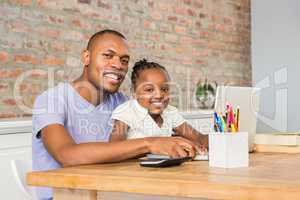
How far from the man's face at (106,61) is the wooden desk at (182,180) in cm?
57

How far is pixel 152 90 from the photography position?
2.27 m

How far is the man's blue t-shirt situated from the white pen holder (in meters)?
0.60

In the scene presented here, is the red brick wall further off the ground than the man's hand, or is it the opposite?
the red brick wall

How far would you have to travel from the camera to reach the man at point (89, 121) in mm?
1599

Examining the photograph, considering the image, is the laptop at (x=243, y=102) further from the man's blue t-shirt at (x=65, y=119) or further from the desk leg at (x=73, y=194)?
the desk leg at (x=73, y=194)

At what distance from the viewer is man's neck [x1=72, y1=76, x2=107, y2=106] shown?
6.66ft

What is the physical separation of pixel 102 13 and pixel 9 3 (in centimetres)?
93

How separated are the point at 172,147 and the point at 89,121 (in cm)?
52

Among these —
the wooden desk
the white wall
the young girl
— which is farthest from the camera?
the white wall

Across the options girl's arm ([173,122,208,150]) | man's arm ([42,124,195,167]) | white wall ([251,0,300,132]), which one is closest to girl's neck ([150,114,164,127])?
girl's arm ([173,122,208,150])

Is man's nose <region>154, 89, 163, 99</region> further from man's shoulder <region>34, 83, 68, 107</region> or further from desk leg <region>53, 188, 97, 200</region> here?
desk leg <region>53, 188, 97, 200</region>

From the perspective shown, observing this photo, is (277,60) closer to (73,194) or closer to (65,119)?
(65,119)

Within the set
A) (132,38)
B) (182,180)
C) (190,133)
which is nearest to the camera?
(182,180)

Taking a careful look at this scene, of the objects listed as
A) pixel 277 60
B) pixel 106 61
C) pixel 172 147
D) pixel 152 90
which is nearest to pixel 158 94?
pixel 152 90
